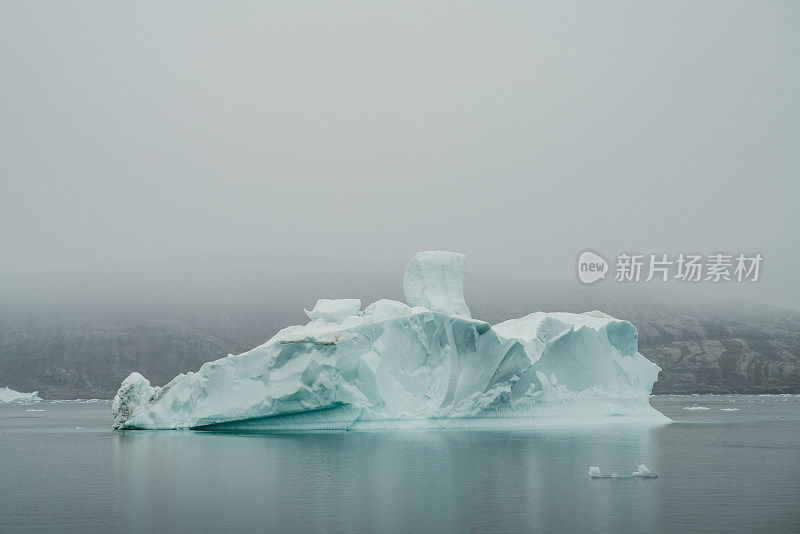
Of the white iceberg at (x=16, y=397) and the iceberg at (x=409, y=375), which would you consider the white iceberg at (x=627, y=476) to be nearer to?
the iceberg at (x=409, y=375)

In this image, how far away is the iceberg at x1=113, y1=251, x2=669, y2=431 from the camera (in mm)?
23109

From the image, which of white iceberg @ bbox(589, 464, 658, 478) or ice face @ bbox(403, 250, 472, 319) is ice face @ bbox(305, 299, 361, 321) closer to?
ice face @ bbox(403, 250, 472, 319)

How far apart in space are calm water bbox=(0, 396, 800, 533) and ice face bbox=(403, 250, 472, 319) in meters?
4.43

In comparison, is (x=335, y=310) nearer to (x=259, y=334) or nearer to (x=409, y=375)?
(x=409, y=375)

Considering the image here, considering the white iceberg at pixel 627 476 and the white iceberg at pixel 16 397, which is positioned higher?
the white iceberg at pixel 627 476

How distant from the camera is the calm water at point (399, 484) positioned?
36.7 feet

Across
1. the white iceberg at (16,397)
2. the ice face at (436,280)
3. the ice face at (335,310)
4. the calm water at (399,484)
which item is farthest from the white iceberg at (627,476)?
the white iceberg at (16,397)

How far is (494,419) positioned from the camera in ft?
83.3

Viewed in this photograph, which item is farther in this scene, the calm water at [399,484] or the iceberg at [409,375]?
the iceberg at [409,375]

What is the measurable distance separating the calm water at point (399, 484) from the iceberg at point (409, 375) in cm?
82

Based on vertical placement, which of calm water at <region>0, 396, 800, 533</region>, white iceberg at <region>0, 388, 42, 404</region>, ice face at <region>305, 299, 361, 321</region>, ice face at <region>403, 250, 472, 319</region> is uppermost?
ice face at <region>403, 250, 472, 319</region>

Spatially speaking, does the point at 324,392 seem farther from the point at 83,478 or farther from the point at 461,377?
the point at 83,478

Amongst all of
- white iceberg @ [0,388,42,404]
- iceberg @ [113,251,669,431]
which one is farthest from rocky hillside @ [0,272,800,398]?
iceberg @ [113,251,669,431]

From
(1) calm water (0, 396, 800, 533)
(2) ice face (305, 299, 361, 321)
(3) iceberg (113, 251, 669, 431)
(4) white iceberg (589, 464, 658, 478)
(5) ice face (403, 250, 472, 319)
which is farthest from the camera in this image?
(5) ice face (403, 250, 472, 319)
